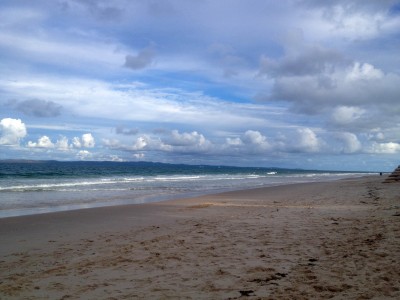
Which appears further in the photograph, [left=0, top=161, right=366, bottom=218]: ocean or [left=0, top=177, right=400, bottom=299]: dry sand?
[left=0, top=161, right=366, bottom=218]: ocean

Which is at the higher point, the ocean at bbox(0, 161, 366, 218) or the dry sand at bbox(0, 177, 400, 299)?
the dry sand at bbox(0, 177, 400, 299)

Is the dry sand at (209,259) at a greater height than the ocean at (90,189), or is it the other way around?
the dry sand at (209,259)

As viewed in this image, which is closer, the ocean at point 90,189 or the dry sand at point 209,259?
the dry sand at point 209,259

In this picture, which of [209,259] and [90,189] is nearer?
[209,259]

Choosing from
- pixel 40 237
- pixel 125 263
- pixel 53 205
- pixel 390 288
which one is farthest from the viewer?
pixel 53 205

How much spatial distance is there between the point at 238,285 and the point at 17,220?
1055 cm

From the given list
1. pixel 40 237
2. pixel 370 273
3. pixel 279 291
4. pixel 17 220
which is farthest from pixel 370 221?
pixel 17 220

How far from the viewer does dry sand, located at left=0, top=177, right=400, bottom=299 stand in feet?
16.8

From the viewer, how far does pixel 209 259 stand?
22.2 feet

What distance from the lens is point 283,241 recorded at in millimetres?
8102

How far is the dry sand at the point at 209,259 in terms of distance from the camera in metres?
5.13

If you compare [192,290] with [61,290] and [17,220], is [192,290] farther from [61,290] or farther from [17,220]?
[17,220]

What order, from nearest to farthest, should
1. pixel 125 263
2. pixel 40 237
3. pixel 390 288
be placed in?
pixel 390 288, pixel 125 263, pixel 40 237

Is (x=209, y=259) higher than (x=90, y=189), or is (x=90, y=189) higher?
(x=209, y=259)
